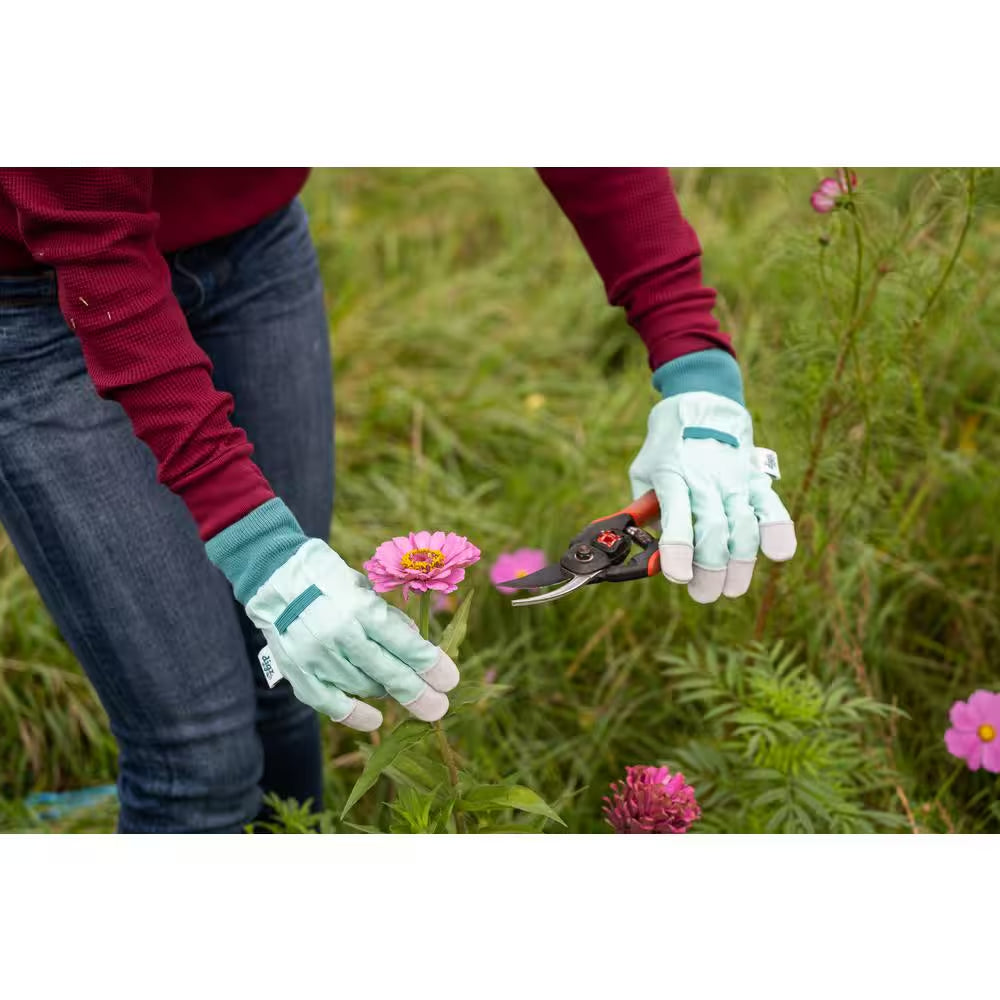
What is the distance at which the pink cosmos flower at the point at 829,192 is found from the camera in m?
1.39

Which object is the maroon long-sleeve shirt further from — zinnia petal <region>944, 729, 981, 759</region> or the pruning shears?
zinnia petal <region>944, 729, 981, 759</region>

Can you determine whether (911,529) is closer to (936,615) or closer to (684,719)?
(936,615)

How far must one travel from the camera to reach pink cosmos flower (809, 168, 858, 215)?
1391mm

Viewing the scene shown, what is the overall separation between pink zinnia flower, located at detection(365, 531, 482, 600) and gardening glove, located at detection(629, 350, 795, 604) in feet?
0.76

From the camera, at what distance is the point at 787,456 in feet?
5.37

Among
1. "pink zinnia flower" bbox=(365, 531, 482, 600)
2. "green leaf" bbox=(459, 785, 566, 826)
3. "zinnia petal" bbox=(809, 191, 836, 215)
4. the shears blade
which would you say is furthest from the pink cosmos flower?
"green leaf" bbox=(459, 785, 566, 826)

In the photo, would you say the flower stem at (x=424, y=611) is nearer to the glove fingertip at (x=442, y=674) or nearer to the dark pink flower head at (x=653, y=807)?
the glove fingertip at (x=442, y=674)

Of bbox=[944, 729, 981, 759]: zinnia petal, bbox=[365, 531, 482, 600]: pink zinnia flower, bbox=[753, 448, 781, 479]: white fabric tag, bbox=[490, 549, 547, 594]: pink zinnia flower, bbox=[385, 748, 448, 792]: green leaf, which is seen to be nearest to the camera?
bbox=[365, 531, 482, 600]: pink zinnia flower

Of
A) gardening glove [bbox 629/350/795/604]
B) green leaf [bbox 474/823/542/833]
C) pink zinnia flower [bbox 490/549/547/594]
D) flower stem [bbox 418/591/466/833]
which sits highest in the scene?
gardening glove [bbox 629/350/795/604]

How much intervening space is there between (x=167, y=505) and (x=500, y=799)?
0.48 meters

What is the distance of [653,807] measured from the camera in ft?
3.76

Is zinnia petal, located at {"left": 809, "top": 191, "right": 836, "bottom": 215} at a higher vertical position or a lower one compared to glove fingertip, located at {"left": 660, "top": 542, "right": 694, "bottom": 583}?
higher

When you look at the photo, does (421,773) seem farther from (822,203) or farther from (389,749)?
(822,203)

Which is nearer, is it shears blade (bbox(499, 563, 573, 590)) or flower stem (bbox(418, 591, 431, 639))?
flower stem (bbox(418, 591, 431, 639))
